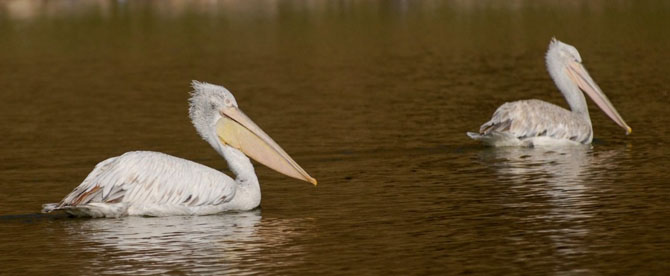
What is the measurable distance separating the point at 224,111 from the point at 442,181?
1.79 m

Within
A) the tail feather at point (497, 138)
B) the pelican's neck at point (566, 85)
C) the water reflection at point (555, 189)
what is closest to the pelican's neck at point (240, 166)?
the water reflection at point (555, 189)

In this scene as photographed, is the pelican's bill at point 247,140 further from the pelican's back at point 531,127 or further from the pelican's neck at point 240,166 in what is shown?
the pelican's back at point 531,127

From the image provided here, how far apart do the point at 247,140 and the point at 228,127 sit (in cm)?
16

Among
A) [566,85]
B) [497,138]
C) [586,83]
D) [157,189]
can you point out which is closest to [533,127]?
[497,138]

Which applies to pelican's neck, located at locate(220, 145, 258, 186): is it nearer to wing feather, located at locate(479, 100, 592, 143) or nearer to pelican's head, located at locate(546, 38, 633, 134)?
wing feather, located at locate(479, 100, 592, 143)

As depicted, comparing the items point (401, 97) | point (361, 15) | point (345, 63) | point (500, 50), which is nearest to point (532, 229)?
point (401, 97)

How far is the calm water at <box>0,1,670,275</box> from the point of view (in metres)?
8.73

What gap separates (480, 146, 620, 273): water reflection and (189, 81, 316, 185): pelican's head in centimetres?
165

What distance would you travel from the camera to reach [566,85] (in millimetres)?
14227

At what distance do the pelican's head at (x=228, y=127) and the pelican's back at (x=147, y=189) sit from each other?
554mm

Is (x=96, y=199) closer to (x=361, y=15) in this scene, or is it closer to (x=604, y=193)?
(x=604, y=193)

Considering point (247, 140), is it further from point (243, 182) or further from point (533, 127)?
point (533, 127)

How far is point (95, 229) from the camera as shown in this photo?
9.75 meters

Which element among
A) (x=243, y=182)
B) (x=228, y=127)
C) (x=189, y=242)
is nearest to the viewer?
(x=189, y=242)
